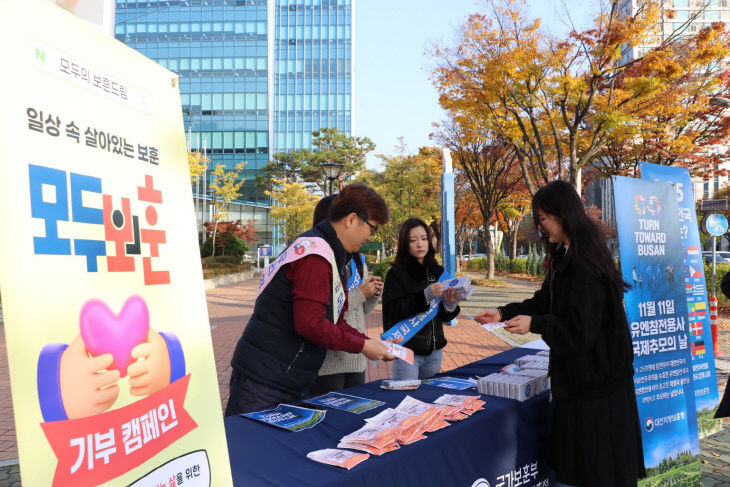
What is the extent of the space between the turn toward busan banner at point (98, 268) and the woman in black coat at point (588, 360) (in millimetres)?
1558

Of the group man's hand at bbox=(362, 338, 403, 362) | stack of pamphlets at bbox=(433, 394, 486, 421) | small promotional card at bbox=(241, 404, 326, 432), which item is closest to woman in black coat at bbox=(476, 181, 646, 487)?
stack of pamphlets at bbox=(433, 394, 486, 421)

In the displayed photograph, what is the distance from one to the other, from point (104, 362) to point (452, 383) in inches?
84.8

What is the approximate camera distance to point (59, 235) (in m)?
0.94

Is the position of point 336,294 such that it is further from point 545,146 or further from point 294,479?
point 545,146

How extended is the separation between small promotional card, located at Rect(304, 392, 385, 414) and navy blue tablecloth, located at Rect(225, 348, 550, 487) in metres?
0.04

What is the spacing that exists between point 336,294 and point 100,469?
1361 millimetres

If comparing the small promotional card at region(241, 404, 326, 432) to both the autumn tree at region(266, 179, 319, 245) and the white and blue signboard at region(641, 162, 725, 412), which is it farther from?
the autumn tree at region(266, 179, 319, 245)

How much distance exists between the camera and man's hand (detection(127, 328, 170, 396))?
A: 106 cm

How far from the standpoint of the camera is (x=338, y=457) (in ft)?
5.73

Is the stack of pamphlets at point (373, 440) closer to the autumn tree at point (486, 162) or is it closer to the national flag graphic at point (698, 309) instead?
the national flag graphic at point (698, 309)

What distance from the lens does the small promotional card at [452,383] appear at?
2.77 meters

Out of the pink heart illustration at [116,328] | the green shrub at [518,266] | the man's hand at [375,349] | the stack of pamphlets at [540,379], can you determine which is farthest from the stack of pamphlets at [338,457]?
the green shrub at [518,266]

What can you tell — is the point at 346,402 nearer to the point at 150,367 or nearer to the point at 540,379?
the point at 540,379

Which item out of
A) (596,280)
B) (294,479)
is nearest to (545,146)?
(596,280)
